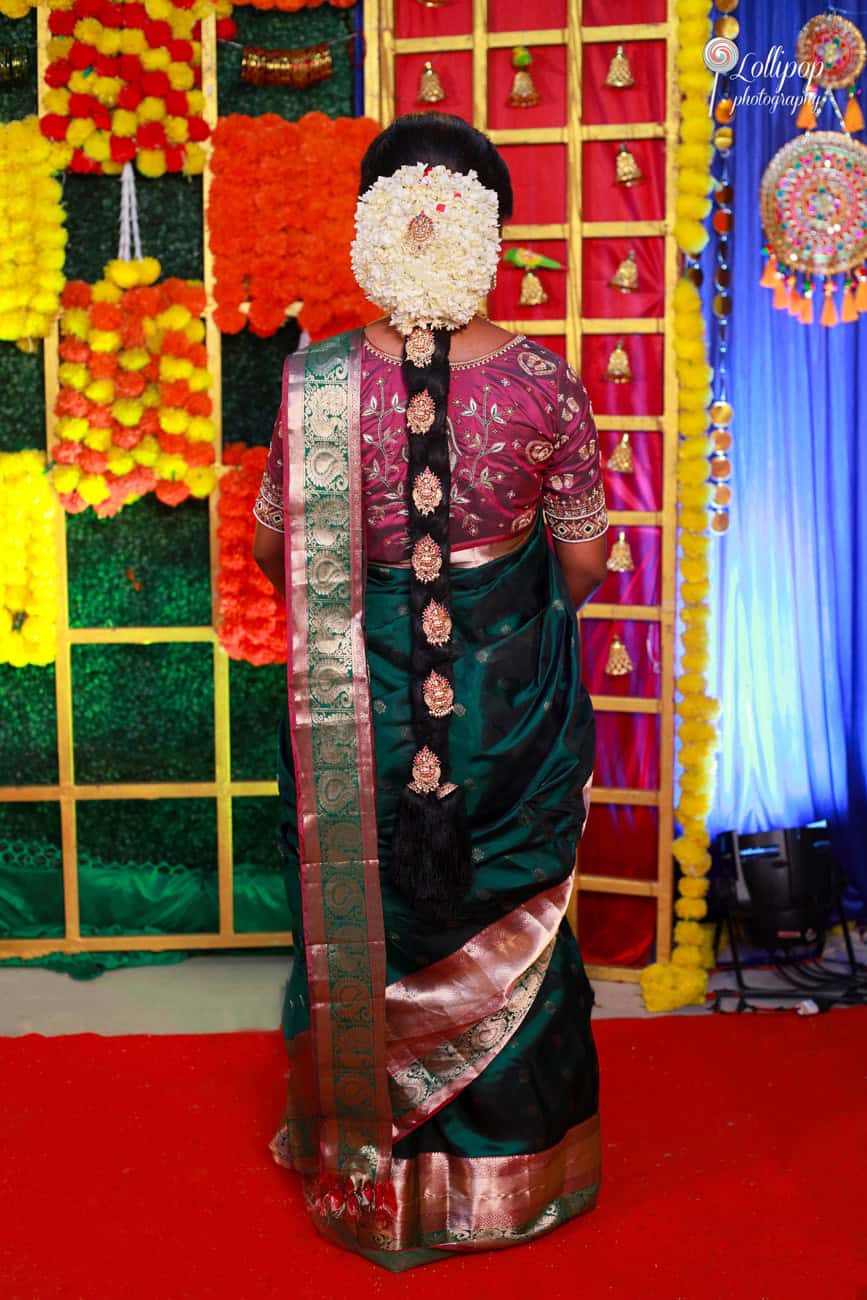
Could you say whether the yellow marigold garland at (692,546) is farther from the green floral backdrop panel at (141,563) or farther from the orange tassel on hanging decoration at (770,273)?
the green floral backdrop panel at (141,563)

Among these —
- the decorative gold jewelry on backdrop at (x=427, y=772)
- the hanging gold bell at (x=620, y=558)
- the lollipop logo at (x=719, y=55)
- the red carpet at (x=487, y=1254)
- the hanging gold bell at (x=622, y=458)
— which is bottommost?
the red carpet at (x=487, y=1254)

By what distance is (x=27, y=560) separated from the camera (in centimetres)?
389

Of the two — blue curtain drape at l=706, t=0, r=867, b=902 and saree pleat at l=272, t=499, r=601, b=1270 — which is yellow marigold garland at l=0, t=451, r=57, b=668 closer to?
saree pleat at l=272, t=499, r=601, b=1270

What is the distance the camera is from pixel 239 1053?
3.30 metres

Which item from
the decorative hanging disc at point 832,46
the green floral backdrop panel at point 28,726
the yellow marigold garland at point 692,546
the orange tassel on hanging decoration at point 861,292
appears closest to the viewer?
the yellow marigold garland at point 692,546

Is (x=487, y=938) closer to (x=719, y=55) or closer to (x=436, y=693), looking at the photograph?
(x=436, y=693)

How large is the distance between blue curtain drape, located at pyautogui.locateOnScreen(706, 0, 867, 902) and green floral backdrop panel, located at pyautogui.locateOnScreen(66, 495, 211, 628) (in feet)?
5.03

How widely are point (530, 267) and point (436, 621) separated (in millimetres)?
1567

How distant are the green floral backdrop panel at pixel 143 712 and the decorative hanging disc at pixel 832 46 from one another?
2376 mm

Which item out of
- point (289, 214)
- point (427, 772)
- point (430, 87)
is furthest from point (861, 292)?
point (427, 772)

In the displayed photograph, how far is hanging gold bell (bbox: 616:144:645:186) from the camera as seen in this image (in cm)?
352

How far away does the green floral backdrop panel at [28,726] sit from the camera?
13.1 ft

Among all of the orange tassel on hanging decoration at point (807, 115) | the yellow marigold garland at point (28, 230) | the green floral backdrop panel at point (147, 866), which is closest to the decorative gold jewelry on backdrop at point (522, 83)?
the orange tassel on hanging decoration at point (807, 115)

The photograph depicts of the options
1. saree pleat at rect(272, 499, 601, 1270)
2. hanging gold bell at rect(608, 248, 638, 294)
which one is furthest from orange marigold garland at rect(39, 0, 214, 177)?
saree pleat at rect(272, 499, 601, 1270)
